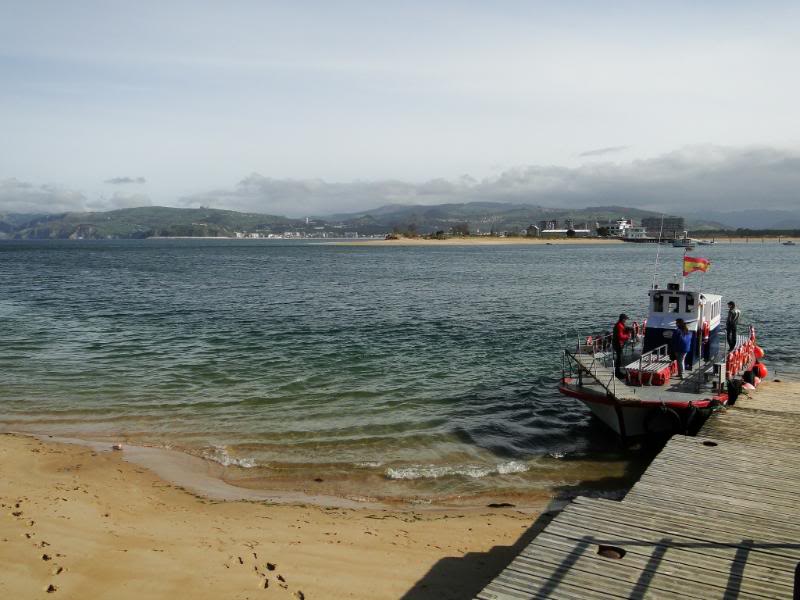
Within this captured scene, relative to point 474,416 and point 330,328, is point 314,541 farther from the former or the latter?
point 330,328

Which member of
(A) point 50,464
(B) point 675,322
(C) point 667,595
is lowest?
(A) point 50,464

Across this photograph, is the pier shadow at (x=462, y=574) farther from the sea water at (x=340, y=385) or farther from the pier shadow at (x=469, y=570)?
the sea water at (x=340, y=385)

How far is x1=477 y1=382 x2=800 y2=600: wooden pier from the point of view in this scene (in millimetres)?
7812

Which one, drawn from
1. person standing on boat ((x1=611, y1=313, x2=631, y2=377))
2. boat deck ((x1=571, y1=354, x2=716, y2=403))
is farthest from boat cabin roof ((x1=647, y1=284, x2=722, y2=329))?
person standing on boat ((x1=611, y1=313, x2=631, y2=377))

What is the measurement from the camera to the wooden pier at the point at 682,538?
781cm

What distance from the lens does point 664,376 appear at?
61.6 feet

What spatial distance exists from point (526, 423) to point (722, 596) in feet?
39.1

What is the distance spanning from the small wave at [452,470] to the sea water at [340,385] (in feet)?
0.17

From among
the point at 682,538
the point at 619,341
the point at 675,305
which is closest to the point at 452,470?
the point at 682,538

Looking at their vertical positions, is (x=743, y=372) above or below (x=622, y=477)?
above

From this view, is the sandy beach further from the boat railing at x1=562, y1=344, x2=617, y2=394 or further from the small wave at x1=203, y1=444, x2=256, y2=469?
the boat railing at x1=562, y1=344, x2=617, y2=394

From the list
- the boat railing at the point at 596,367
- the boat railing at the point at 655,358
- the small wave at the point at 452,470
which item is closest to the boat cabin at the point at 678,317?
the boat railing at the point at 655,358

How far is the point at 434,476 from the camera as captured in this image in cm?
1534

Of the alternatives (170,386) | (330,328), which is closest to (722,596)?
(170,386)
